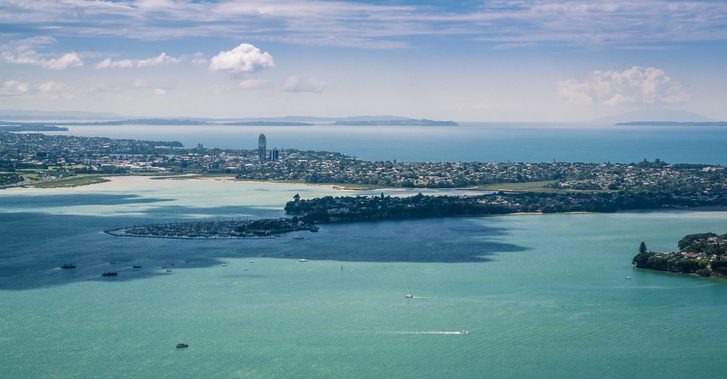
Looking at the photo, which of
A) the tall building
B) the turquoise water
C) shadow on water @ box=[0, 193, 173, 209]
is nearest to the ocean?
the turquoise water

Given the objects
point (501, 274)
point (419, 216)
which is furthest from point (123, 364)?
point (419, 216)

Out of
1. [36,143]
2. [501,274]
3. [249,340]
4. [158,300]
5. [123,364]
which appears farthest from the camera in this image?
[36,143]

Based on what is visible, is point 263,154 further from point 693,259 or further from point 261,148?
point 693,259

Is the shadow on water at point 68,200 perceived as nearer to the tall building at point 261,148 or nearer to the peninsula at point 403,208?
the peninsula at point 403,208

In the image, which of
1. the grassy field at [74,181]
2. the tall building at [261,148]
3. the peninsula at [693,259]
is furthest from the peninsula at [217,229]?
the tall building at [261,148]

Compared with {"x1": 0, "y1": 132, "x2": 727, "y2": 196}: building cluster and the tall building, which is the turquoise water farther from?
the tall building

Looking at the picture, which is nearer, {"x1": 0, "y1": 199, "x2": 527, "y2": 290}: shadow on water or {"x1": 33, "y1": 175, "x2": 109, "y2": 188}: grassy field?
{"x1": 0, "y1": 199, "x2": 527, "y2": 290}: shadow on water

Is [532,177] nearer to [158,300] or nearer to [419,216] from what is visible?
[419,216]
